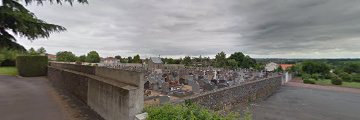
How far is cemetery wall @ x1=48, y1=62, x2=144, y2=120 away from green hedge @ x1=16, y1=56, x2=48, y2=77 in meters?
14.5

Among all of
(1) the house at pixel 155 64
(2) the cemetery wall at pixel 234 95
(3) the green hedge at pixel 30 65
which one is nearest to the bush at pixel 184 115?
(2) the cemetery wall at pixel 234 95

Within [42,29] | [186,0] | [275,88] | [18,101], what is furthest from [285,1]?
[18,101]

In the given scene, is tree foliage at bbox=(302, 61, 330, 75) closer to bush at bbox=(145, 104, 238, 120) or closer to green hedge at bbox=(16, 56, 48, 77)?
bush at bbox=(145, 104, 238, 120)

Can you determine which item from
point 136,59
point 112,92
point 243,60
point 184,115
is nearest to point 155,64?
point 136,59

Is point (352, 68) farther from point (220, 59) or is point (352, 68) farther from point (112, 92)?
point (112, 92)

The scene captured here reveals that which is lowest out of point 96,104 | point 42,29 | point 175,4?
point 96,104

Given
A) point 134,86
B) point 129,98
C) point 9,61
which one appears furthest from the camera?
point 9,61

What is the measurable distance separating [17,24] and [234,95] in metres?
9.88

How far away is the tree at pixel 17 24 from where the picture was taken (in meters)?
6.62

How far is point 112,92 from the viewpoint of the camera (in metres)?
5.34

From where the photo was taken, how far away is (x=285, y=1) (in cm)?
1241

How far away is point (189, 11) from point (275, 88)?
38.5 ft

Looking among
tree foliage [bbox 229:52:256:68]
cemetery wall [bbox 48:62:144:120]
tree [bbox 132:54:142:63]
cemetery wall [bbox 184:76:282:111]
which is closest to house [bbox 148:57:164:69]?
cemetery wall [bbox 184:76:282:111]

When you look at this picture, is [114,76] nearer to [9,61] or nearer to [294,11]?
[294,11]
